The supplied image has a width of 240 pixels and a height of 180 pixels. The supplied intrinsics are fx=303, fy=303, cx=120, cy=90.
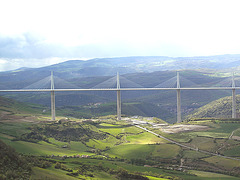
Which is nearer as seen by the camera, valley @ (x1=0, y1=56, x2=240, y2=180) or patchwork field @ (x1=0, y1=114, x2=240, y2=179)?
valley @ (x1=0, y1=56, x2=240, y2=180)

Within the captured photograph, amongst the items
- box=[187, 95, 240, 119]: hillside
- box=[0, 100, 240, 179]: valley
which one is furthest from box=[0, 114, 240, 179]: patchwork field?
box=[187, 95, 240, 119]: hillside

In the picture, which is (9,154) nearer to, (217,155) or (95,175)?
(95,175)

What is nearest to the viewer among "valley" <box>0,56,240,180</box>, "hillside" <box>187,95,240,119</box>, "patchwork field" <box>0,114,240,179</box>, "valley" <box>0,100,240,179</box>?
"valley" <box>0,56,240,180</box>

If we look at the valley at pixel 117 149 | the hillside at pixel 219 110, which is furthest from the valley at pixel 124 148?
the hillside at pixel 219 110

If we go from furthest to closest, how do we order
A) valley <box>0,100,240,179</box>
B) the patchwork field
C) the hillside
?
the hillside → the patchwork field → valley <box>0,100,240,179</box>

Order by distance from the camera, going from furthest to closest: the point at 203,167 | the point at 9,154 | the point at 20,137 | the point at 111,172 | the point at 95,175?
the point at 20,137 < the point at 203,167 < the point at 111,172 < the point at 95,175 < the point at 9,154

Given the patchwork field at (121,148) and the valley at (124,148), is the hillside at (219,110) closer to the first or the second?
the valley at (124,148)

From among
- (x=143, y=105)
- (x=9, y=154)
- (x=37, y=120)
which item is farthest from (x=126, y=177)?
(x=143, y=105)

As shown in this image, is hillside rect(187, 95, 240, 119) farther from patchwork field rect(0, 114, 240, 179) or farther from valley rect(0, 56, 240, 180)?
patchwork field rect(0, 114, 240, 179)

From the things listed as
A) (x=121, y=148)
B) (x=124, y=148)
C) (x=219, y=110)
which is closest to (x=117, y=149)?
(x=121, y=148)

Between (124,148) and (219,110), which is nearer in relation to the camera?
(124,148)

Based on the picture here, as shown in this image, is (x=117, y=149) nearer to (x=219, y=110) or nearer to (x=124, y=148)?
(x=124, y=148)
